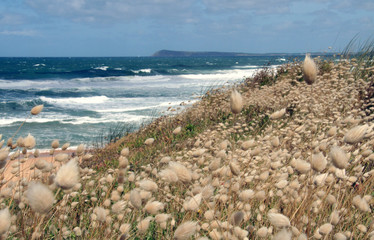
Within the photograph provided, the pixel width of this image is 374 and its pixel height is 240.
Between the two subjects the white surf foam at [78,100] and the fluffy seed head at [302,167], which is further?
the white surf foam at [78,100]

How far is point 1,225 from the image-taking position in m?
0.89

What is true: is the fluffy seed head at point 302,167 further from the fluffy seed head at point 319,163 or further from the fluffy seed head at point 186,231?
the fluffy seed head at point 186,231

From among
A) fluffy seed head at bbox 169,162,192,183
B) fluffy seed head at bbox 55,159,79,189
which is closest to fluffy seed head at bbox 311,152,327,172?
fluffy seed head at bbox 169,162,192,183

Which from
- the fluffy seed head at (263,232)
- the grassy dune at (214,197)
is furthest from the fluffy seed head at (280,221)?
the fluffy seed head at (263,232)

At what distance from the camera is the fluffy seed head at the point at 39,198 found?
884mm

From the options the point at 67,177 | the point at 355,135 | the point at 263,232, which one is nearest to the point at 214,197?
the point at 263,232

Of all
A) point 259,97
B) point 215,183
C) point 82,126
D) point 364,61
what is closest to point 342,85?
point 259,97

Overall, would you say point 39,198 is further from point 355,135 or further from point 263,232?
point 355,135

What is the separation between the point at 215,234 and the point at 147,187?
0.31 metres

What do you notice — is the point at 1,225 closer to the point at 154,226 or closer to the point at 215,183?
the point at 215,183

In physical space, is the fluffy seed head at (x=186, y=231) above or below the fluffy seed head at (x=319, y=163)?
below

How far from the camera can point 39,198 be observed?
887mm

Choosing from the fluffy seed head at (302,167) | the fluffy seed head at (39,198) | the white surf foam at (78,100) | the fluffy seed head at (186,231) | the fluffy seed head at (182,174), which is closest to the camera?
the fluffy seed head at (39,198)

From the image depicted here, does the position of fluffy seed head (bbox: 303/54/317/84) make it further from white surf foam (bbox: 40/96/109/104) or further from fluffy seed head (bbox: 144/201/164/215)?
white surf foam (bbox: 40/96/109/104)
